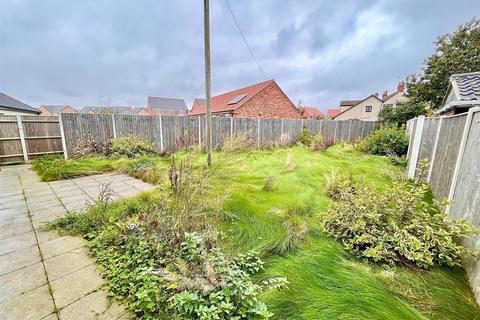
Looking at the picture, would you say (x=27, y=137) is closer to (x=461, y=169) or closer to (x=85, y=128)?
(x=85, y=128)

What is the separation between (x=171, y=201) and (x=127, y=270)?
1115 millimetres

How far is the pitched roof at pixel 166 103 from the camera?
125 ft

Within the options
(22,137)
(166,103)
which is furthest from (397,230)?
(166,103)

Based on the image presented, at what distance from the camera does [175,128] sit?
8109 millimetres

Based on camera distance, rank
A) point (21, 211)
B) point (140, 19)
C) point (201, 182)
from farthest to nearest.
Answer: point (140, 19)
point (21, 211)
point (201, 182)

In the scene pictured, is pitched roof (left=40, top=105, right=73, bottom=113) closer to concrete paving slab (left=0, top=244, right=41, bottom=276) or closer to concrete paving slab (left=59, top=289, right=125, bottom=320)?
concrete paving slab (left=0, top=244, right=41, bottom=276)

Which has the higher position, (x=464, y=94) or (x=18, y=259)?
(x=464, y=94)

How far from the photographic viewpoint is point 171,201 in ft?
8.72

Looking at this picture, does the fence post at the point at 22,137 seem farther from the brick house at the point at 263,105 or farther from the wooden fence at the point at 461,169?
the brick house at the point at 263,105

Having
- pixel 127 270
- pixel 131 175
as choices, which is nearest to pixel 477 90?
pixel 127 270

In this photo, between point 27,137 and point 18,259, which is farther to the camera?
point 27,137

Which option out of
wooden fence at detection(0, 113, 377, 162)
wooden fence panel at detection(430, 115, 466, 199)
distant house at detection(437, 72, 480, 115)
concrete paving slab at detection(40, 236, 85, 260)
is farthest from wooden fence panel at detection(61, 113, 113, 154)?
distant house at detection(437, 72, 480, 115)

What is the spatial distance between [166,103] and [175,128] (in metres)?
35.6

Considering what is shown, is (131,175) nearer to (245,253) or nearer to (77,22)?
(245,253)
